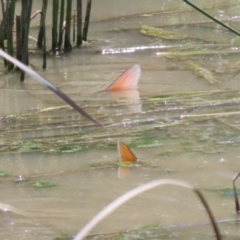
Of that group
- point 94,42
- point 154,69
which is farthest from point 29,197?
point 94,42

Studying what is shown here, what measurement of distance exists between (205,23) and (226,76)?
101 cm

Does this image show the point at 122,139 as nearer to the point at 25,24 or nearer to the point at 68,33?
the point at 25,24

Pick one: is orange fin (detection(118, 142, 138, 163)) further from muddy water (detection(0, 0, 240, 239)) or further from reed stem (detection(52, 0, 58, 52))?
reed stem (detection(52, 0, 58, 52))

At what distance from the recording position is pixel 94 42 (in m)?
3.89

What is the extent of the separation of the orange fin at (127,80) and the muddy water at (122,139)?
0.16 feet

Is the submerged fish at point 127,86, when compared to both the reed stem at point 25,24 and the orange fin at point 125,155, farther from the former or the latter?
the orange fin at point 125,155

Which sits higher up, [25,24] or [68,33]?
[25,24]

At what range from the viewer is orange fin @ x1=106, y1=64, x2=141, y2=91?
10.1 feet

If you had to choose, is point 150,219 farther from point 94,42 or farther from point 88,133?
point 94,42

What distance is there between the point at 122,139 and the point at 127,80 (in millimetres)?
677

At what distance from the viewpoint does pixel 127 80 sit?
3.12 m

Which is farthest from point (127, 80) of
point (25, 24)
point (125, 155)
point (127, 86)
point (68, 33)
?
point (125, 155)

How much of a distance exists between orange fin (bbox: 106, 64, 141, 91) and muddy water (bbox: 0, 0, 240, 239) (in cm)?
5

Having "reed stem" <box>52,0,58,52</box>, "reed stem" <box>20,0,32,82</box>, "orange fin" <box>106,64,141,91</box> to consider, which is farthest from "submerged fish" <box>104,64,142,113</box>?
"reed stem" <box>52,0,58,52</box>
